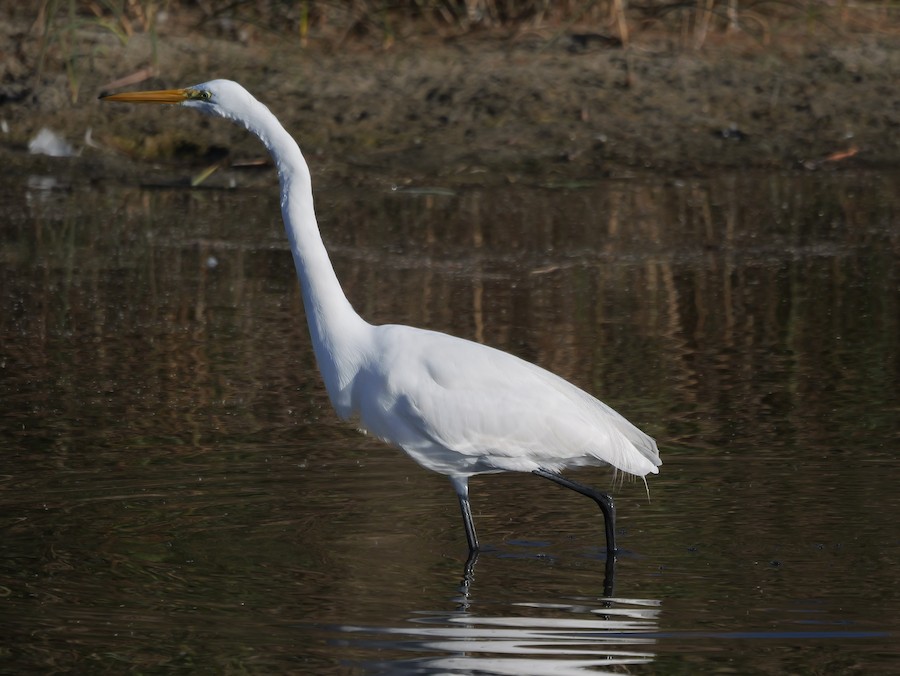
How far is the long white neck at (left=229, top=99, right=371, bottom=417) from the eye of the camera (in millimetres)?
4598

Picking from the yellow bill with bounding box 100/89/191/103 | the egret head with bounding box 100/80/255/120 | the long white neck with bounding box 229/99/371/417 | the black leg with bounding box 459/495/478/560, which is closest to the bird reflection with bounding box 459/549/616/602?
the black leg with bounding box 459/495/478/560

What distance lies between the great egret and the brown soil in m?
5.57

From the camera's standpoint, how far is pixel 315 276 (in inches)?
182

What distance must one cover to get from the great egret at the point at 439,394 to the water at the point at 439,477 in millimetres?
265

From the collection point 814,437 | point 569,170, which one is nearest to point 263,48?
point 569,170

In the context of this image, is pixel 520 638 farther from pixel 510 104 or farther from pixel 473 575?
pixel 510 104

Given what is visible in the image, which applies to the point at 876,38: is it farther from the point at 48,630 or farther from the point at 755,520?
the point at 48,630

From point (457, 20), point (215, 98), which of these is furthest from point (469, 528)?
point (457, 20)

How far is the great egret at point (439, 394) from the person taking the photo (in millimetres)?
4480

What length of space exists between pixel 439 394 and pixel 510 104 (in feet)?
21.1

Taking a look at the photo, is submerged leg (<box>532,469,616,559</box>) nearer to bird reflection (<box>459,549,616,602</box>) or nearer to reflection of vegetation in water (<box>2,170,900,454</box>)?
bird reflection (<box>459,549,616,602</box>)

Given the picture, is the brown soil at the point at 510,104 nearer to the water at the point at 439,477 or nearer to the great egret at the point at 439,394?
the water at the point at 439,477

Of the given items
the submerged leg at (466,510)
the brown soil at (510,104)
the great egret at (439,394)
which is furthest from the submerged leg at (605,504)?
the brown soil at (510,104)

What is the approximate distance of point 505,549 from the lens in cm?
469
